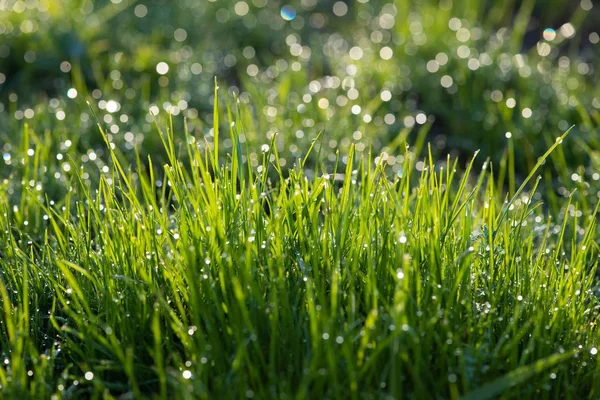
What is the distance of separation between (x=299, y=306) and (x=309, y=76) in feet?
7.09

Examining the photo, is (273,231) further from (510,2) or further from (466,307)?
(510,2)

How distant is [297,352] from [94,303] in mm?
544

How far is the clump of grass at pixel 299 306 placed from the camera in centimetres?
141

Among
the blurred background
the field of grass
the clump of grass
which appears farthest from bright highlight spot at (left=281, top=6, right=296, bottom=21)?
the clump of grass

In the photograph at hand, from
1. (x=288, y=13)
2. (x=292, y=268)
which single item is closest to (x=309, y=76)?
(x=288, y=13)

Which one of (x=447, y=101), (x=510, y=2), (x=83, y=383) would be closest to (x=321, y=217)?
(x=83, y=383)

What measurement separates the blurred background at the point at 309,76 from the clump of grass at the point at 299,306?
738 mm

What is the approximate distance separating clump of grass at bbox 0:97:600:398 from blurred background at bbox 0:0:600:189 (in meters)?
0.74

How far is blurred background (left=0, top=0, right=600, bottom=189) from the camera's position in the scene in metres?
2.75

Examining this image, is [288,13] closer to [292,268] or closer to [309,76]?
[309,76]

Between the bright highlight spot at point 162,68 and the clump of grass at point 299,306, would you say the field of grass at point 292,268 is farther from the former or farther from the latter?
the bright highlight spot at point 162,68

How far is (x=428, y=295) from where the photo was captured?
60.7 inches

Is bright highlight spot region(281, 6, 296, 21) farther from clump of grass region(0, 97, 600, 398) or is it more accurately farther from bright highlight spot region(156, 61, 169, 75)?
clump of grass region(0, 97, 600, 398)

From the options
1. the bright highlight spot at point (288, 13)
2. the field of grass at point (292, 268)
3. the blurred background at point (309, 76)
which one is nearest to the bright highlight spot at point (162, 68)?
the blurred background at point (309, 76)
